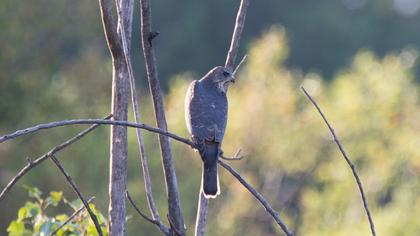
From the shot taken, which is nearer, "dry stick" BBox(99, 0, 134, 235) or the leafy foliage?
"dry stick" BBox(99, 0, 134, 235)

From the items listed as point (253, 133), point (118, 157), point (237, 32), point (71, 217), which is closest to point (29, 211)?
point (71, 217)

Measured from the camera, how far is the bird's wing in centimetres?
575

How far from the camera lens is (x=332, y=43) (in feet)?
152

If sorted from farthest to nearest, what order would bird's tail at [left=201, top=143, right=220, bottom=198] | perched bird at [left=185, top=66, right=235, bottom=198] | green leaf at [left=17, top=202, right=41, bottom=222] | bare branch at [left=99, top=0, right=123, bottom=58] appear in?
perched bird at [left=185, top=66, right=235, bottom=198], bird's tail at [left=201, top=143, right=220, bottom=198], green leaf at [left=17, top=202, right=41, bottom=222], bare branch at [left=99, top=0, right=123, bottom=58]

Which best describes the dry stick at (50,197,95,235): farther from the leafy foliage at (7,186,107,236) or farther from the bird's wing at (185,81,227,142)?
the bird's wing at (185,81,227,142)

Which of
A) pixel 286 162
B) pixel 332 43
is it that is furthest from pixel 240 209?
pixel 332 43

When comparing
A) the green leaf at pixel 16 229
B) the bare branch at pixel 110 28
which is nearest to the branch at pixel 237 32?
the bare branch at pixel 110 28

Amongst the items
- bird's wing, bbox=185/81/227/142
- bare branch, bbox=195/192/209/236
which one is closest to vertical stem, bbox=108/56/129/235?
bare branch, bbox=195/192/209/236

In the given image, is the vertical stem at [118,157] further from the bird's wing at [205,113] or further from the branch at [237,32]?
the bird's wing at [205,113]

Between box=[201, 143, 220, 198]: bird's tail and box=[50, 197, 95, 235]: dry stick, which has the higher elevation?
box=[201, 143, 220, 198]: bird's tail

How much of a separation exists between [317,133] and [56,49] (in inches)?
244

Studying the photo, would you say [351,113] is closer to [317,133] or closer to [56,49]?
[317,133]

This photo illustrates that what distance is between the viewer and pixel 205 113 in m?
5.94

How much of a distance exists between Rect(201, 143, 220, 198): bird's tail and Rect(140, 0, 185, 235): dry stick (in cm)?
68
